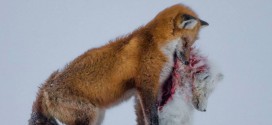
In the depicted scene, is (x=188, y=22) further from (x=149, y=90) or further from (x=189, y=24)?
(x=149, y=90)

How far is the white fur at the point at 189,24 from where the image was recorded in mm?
3418

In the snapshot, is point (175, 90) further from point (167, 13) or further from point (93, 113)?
point (167, 13)

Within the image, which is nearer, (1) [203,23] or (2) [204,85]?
(2) [204,85]

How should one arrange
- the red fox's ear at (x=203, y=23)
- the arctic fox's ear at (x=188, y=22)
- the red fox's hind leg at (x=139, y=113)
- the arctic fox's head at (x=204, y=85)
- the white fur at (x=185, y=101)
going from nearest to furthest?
the white fur at (x=185, y=101), the arctic fox's head at (x=204, y=85), the red fox's hind leg at (x=139, y=113), the arctic fox's ear at (x=188, y=22), the red fox's ear at (x=203, y=23)

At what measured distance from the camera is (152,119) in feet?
9.55

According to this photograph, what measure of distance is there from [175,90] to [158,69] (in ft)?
2.77

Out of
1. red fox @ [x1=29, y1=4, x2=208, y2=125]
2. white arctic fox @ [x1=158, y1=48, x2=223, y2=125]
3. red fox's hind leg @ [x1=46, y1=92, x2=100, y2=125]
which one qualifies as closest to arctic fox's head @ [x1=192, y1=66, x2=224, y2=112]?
white arctic fox @ [x1=158, y1=48, x2=223, y2=125]

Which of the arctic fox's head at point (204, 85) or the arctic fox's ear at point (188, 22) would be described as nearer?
the arctic fox's head at point (204, 85)

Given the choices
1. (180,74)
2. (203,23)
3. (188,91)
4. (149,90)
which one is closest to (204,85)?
(188,91)

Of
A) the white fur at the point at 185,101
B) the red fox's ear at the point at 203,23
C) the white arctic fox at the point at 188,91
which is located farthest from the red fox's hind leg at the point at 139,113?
the red fox's ear at the point at 203,23

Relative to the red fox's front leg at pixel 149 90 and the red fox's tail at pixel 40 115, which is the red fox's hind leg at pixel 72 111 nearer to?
the red fox's tail at pixel 40 115

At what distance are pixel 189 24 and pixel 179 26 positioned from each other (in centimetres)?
10

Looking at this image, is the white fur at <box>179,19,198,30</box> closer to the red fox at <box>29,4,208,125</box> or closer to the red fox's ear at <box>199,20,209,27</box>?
the red fox at <box>29,4,208,125</box>

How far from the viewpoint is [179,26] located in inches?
135
